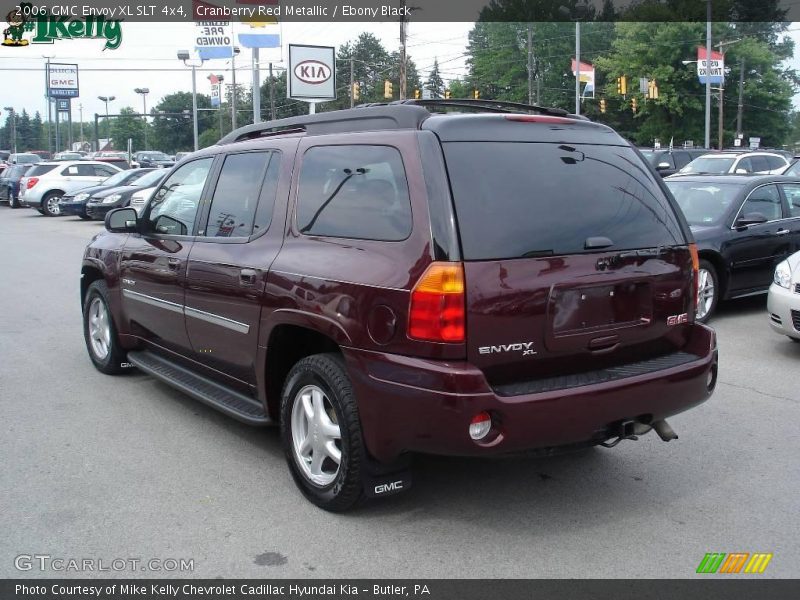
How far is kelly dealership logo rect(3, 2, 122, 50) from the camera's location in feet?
128

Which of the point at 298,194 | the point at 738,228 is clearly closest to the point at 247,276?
the point at 298,194

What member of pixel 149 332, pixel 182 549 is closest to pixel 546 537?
pixel 182 549

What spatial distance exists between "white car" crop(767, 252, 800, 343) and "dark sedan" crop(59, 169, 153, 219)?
783 inches

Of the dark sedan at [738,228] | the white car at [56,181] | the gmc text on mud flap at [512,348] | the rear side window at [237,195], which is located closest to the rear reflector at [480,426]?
the gmc text on mud flap at [512,348]

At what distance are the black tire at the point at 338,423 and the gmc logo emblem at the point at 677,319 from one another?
169 cm

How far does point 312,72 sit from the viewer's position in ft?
75.6

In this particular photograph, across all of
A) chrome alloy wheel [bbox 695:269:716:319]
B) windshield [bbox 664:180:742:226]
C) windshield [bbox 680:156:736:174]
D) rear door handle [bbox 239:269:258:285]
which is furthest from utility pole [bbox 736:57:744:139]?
rear door handle [bbox 239:269:258:285]

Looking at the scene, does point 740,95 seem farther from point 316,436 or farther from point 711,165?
point 316,436

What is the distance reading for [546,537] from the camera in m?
3.72

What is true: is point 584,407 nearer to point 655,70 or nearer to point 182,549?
point 182,549

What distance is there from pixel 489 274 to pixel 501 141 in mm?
722

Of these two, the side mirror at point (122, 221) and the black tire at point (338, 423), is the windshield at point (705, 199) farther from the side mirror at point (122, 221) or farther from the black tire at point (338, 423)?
the black tire at point (338, 423)

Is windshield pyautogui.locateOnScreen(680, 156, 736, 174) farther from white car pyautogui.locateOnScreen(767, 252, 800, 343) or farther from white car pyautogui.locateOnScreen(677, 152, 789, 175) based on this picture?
white car pyautogui.locateOnScreen(767, 252, 800, 343)

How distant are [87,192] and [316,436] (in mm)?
22319
